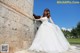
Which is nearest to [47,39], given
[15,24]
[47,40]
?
[47,40]

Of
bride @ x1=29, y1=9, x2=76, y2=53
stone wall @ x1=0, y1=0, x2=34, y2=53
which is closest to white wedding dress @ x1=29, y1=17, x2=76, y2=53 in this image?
bride @ x1=29, y1=9, x2=76, y2=53

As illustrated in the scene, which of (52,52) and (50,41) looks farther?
(50,41)

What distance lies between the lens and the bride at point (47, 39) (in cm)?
607

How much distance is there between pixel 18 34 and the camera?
5.60 metres

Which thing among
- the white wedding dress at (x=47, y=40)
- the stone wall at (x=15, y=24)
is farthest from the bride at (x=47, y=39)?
the stone wall at (x=15, y=24)

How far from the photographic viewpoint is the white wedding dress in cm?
605

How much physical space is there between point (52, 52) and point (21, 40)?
1.10 meters

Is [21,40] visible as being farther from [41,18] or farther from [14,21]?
[41,18]

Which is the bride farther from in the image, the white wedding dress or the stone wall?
the stone wall

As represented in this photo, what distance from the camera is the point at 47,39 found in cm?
627

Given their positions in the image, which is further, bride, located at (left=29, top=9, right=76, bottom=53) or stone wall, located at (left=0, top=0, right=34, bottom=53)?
bride, located at (left=29, top=9, right=76, bottom=53)

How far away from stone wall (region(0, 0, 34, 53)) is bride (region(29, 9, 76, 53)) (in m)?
0.45

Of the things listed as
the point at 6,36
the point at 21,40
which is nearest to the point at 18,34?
the point at 21,40

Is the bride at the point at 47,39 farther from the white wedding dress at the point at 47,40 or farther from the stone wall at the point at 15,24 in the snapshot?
the stone wall at the point at 15,24
